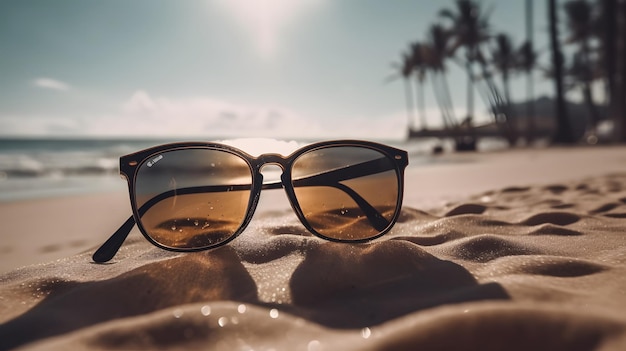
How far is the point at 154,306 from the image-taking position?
0.80m

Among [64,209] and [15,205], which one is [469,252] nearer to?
[64,209]

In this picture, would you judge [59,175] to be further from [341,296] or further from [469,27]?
[469,27]

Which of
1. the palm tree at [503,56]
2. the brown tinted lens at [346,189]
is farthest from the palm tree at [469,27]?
the brown tinted lens at [346,189]

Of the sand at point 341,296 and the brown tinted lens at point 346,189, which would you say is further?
the brown tinted lens at point 346,189

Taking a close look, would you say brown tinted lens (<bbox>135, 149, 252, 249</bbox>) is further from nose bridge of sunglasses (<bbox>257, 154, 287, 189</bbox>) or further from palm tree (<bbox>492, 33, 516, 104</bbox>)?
palm tree (<bbox>492, 33, 516, 104</bbox>)

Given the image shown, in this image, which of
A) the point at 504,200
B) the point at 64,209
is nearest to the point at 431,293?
the point at 504,200

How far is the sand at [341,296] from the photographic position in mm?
595

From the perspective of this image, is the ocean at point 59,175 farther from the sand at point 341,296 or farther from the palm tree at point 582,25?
the palm tree at point 582,25

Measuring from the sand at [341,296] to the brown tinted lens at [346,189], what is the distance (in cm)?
11

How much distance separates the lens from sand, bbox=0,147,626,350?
0.59 metres

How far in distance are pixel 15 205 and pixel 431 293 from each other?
5118 millimetres

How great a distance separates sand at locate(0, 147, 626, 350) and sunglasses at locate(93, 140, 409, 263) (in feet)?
0.27

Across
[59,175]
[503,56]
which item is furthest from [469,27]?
[59,175]

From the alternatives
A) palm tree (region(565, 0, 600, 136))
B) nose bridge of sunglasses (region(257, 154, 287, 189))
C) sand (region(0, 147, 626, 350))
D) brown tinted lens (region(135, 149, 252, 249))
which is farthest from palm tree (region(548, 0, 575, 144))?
brown tinted lens (region(135, 149, 252, 249))
